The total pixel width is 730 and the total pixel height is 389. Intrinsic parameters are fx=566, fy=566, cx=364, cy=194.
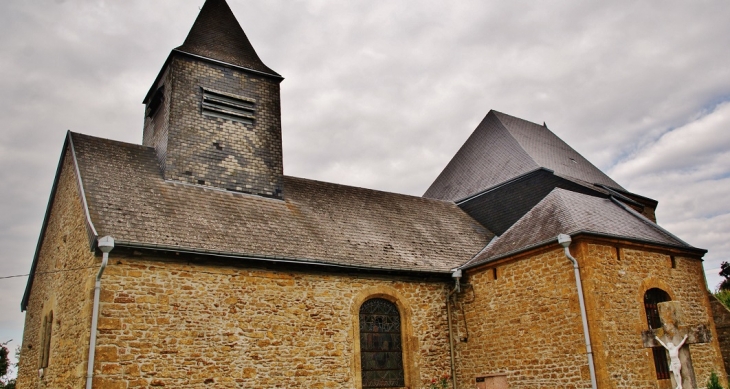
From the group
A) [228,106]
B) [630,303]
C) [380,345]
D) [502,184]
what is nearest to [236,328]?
[380,345]

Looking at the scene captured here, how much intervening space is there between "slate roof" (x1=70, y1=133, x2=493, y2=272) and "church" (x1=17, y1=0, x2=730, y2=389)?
0.05 m

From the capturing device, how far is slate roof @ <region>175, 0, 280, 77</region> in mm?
15188

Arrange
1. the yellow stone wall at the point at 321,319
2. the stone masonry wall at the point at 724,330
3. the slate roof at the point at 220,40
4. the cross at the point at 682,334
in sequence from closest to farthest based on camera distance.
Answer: the cross at the point at 682,334, the yellow stone wall at the point at 321,319, the stone masonry wall at the point at 724,330, the slate roof at the point at 220,40

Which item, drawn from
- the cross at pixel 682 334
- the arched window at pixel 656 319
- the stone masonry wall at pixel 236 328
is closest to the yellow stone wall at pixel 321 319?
the stone masonry wall at pixel 236 328

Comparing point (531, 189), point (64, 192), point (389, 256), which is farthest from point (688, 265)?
point (64, 192)

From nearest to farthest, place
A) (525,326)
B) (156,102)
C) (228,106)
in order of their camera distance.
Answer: (525,326)
(228,106)
(156,102)

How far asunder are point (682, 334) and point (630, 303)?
9.29ft

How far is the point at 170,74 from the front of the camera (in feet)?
47.2

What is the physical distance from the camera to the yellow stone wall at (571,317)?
10680 millimetres

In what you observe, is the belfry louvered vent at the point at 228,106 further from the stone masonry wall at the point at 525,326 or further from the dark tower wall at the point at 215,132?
the stone masonry wall at the point at 525,326

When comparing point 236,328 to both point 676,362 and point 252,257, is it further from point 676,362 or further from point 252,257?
point 676,362

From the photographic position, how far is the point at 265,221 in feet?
42.5

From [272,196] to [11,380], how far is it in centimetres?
1629

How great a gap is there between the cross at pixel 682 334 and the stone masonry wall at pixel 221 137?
9117 millimetres
